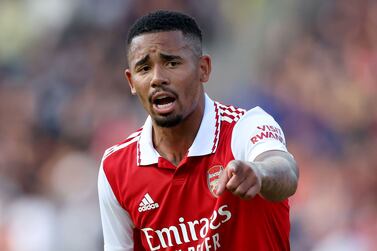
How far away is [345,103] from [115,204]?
419cm

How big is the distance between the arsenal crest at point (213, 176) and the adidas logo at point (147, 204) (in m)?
0.28

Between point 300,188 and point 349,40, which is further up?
point 349,40

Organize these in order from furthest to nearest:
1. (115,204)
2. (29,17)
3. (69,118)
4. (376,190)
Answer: (29,17) → (69,118) → (376,190) → (115,204)

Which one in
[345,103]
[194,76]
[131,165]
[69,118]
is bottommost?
[131,165]

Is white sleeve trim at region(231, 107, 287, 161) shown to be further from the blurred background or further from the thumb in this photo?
the blurred background

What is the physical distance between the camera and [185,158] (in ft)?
13.8

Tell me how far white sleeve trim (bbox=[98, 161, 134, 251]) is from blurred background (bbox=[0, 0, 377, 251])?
3242 mm

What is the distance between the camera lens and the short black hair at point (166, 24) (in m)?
4.18

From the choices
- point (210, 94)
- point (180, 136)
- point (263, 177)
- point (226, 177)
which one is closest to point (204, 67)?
point (180, 136)

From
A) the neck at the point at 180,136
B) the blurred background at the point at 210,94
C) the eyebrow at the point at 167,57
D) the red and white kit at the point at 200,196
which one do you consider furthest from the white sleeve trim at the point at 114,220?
the blurred background at the point at 210,94

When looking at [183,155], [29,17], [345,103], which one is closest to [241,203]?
[183,155]

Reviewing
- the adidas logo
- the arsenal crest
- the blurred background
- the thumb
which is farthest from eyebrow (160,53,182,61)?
the blurred background

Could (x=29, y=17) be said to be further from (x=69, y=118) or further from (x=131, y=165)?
(x=131, y=165)

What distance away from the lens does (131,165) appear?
4.34 m
